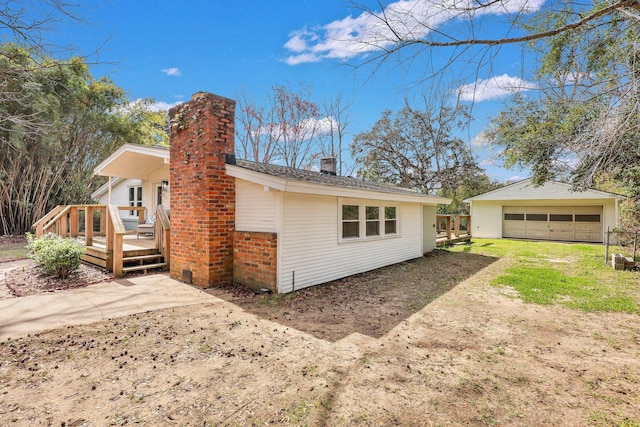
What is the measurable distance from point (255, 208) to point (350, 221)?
254cm

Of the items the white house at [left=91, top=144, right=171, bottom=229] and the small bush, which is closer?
the small bush

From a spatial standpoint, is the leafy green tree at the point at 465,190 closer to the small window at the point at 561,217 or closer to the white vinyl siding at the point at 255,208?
the small window at the point at 561,217

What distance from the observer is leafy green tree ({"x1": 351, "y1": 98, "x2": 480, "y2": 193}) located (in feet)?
71.7

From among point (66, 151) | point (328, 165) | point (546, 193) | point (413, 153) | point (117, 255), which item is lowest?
point (117, 255)

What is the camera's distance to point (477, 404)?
2502mm

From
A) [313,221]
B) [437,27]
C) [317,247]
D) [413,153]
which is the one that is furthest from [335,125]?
[437,27]

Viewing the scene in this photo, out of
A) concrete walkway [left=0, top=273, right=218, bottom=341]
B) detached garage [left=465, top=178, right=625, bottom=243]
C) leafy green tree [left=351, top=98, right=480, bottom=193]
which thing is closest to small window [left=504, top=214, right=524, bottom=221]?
detached garage [left=465, top=178, right=625, bottom=243]

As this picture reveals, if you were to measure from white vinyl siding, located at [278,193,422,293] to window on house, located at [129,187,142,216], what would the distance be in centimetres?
907

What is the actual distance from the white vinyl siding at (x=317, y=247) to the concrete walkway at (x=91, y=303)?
5.02 ft

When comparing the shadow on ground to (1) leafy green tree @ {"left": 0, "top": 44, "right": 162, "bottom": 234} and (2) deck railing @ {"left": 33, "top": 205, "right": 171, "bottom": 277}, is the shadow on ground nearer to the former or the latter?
(2) deck railing @ {"left": 33, "top": 205, "right": 171, "bottom": 277}

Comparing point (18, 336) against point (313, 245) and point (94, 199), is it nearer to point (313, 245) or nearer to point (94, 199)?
point (313, 245)

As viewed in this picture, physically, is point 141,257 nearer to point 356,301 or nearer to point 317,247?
point 317,247

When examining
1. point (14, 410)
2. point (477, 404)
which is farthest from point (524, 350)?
point (14, 410)

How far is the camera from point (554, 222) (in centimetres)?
1772
